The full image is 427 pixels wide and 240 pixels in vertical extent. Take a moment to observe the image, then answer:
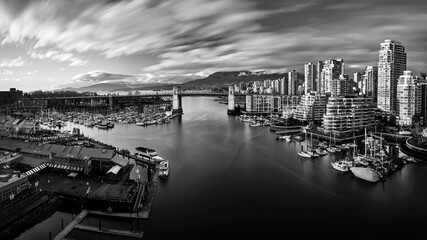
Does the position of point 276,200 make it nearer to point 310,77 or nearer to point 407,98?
point 407,98

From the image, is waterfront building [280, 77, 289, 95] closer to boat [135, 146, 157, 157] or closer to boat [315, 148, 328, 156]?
boat [315, 148, 328, 156]

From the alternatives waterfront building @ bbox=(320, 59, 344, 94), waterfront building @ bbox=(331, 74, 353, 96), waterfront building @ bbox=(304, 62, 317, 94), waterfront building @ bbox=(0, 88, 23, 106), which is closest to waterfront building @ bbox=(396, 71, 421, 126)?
waterfront building @ bbox=(331, 74, 353, 96)

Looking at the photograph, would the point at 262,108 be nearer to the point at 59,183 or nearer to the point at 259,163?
the point at 259,163

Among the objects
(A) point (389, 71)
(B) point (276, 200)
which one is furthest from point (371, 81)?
(B) point (276, 200)

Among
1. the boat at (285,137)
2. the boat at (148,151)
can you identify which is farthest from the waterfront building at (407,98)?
the boat at (148,151)

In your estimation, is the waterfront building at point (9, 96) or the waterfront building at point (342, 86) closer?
the waterfront building at point (342, 86)

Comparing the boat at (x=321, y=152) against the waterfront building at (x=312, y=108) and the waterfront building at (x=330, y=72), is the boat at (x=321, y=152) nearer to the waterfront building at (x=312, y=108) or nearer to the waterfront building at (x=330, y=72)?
the waterfront building at (x=312, y=108)
